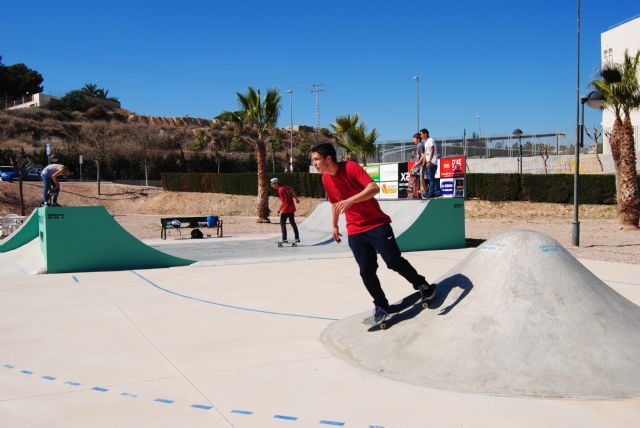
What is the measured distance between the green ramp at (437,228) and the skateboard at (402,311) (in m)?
8.38

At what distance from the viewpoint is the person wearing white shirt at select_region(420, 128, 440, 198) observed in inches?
519

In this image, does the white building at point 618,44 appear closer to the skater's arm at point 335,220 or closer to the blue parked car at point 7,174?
the skater's arm at point 335,220

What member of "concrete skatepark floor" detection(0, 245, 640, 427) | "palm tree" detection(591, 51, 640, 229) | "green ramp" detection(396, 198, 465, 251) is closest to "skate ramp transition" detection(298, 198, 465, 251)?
"green ramp" detection(396, 198, 465, 251)

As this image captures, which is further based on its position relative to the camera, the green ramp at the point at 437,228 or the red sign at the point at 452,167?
the red sign at the point at 452,167

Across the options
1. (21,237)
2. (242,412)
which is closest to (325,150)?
(242,412)

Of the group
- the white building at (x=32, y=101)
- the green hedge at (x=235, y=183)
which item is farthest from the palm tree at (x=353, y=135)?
the white building at (x=32, y=101)

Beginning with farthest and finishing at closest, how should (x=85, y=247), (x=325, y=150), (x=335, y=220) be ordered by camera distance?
(x=85, y=247)
(x=335, y=220)
(x=325, y=150)

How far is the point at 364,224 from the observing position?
5082 mm

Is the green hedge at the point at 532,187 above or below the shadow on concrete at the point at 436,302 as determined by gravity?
above

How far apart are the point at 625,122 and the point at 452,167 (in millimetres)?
6459

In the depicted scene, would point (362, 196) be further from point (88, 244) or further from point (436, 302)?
point (88, 244)

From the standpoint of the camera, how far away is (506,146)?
39.2 metres

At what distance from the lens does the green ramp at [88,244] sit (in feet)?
34.1

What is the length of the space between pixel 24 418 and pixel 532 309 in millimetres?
3778
